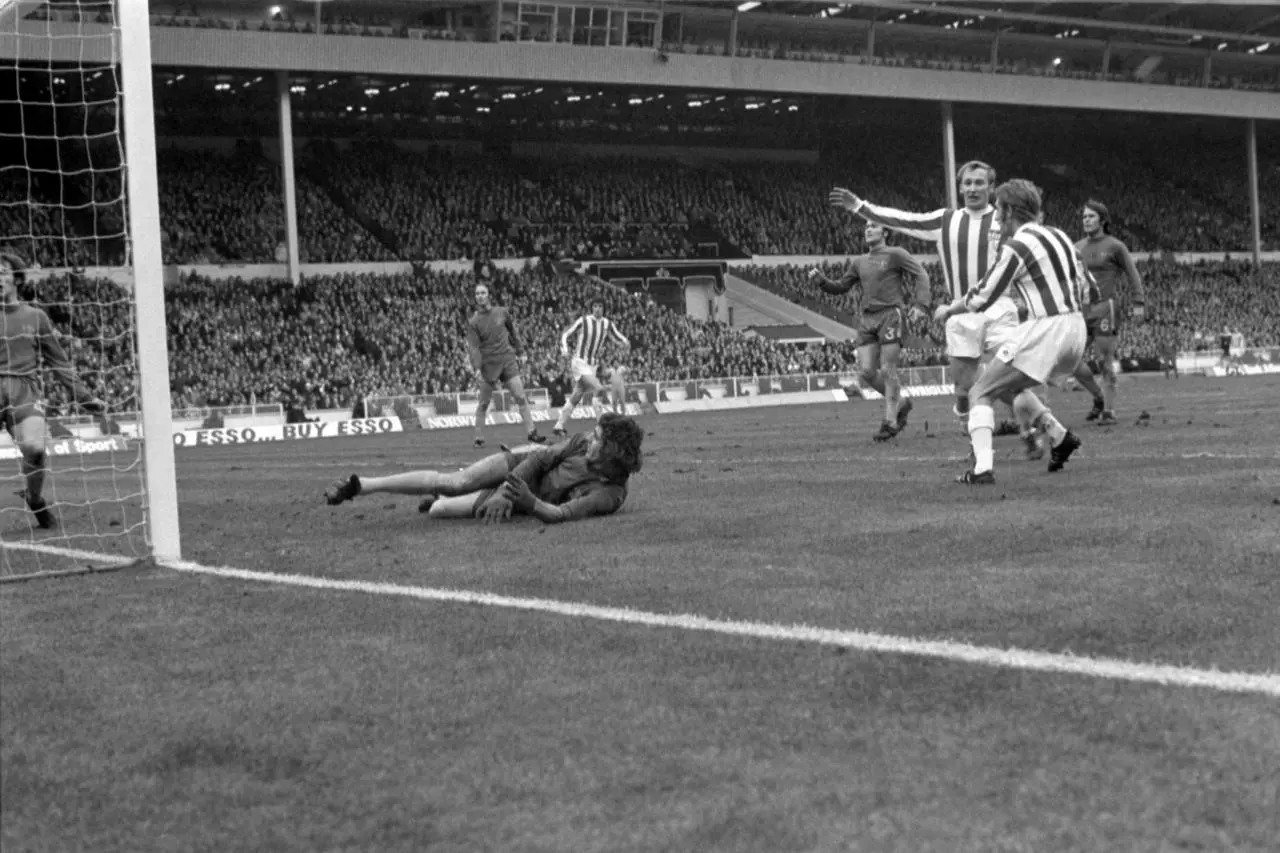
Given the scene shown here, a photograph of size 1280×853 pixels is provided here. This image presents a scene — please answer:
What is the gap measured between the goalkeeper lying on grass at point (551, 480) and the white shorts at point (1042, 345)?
2.71 m

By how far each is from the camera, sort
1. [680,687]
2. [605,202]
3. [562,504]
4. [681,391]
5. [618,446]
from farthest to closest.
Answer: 1. [605,202]
2. [681,391]
3. [562,504]
4. [618,446]
5. [680,687]

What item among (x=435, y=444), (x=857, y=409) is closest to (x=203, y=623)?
(x=435, y=444)

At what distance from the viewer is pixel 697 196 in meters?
60.8

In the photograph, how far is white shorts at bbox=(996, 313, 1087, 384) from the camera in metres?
11.0

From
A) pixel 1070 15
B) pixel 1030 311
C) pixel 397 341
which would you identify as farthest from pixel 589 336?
pixel 1070 15

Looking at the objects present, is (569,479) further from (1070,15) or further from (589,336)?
(1070,15)

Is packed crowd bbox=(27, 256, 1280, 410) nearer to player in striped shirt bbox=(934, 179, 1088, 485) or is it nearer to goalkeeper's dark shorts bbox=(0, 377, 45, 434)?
goalkeeper's dark shorts bbox=(0, 377, 45, 434)

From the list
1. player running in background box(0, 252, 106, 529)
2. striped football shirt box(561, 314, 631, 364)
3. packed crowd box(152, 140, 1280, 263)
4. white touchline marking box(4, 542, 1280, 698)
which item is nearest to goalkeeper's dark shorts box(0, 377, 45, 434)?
player running in background box(0, 252, 106, 529)

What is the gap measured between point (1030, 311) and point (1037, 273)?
30 centimetres

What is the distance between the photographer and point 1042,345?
10961 millimetres

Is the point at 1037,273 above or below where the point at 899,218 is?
below

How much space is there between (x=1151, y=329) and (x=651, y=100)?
737 inches

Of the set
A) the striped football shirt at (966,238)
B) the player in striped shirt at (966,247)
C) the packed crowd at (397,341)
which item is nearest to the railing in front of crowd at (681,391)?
the packed crowd at (397,341)

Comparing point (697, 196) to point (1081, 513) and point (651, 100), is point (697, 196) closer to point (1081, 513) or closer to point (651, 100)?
point (651, 100)
